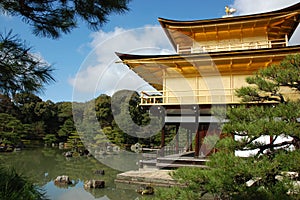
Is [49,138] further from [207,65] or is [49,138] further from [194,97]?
[207,65]

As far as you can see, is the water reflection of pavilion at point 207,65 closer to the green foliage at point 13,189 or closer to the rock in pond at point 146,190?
the rock in pond at point 146,190

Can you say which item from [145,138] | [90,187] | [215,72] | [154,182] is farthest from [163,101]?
[145,138]

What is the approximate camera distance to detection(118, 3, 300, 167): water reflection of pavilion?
24.0 ft

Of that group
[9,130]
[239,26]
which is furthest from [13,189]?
[9,130]

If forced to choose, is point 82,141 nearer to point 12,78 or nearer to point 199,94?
point 199,94

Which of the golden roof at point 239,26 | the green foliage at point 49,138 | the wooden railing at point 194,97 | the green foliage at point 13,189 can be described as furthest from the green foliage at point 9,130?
the green foliage at point 13,189

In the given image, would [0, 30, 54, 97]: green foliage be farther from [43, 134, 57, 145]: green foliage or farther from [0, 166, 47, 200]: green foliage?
[43, 134, 57, 145]: green foliage

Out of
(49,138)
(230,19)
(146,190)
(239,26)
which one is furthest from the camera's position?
(49,138)

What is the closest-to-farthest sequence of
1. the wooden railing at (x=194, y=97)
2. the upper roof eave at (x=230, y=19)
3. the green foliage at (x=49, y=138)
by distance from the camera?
the wooden railing at (x=194, y=97)
the upper roof eave at (x=230, y=19)
the green foliage at (x=49, y=138)

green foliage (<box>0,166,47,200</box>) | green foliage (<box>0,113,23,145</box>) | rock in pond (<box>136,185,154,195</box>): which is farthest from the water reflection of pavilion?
green foliage (<box>0,113,23,145</box>)

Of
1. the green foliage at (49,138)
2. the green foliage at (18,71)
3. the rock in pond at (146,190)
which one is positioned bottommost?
the rock in pond at (146,190)

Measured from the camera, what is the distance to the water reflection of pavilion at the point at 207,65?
7.32m

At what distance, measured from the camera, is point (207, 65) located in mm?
7906

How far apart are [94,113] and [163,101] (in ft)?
39.1
